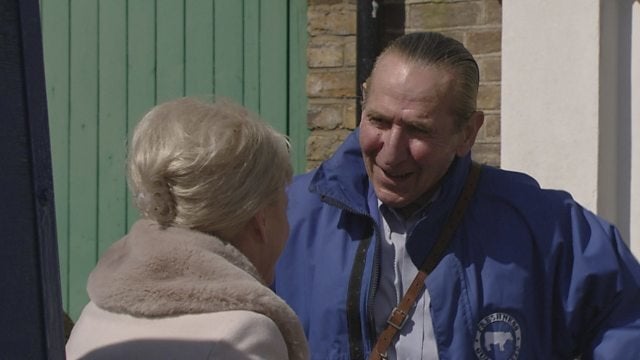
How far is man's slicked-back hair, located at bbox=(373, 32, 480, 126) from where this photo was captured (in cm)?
284

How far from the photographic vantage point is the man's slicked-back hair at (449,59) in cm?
284

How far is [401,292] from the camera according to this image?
9.21ft

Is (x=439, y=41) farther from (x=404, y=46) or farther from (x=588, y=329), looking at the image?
(x=588, y=329)

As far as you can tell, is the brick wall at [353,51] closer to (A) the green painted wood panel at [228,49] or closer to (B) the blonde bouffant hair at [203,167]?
(A) the green painted wood panel at [228,49]

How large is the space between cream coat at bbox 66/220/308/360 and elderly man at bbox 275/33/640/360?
872 mm

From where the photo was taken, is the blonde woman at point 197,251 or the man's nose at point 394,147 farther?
the man's nose at point 394,147

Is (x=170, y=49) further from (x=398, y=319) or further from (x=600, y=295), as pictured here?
(x=600, y=295)

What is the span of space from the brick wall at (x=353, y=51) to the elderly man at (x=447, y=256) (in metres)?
1.33

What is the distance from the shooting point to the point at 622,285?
2801 mm

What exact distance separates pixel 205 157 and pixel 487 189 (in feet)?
3.81

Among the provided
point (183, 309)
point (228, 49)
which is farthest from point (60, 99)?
point (183, 309)

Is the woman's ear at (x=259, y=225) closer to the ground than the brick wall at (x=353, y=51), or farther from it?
closer to the ground

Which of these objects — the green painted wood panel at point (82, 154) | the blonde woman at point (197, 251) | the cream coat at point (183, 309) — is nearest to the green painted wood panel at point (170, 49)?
the green painted wood panel at point (82, 154)

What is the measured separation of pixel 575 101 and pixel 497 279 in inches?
53.9
